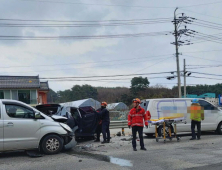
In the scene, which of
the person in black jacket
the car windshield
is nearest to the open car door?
the person in black jacket

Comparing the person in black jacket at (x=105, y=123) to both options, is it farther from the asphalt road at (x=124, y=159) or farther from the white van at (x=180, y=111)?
the white van at (x=180, y=111)

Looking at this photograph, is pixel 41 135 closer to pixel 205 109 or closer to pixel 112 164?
pixel 112 164

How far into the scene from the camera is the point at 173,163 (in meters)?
6.64

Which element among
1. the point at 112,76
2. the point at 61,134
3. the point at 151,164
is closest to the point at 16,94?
the point at 112,76

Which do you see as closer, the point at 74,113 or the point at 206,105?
the point at 74,113

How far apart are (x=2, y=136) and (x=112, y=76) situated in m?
21.8

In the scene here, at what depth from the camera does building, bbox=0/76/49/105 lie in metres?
39.9

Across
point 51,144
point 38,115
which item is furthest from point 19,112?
point 51,144

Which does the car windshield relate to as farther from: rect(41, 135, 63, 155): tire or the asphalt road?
rect(41, 135, 63, 155): tire

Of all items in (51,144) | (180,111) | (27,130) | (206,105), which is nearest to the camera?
(27,130)

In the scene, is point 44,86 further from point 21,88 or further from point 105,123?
point 105,123

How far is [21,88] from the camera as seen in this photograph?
133ft

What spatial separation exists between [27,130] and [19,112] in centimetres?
61

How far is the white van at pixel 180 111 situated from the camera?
1182cm
